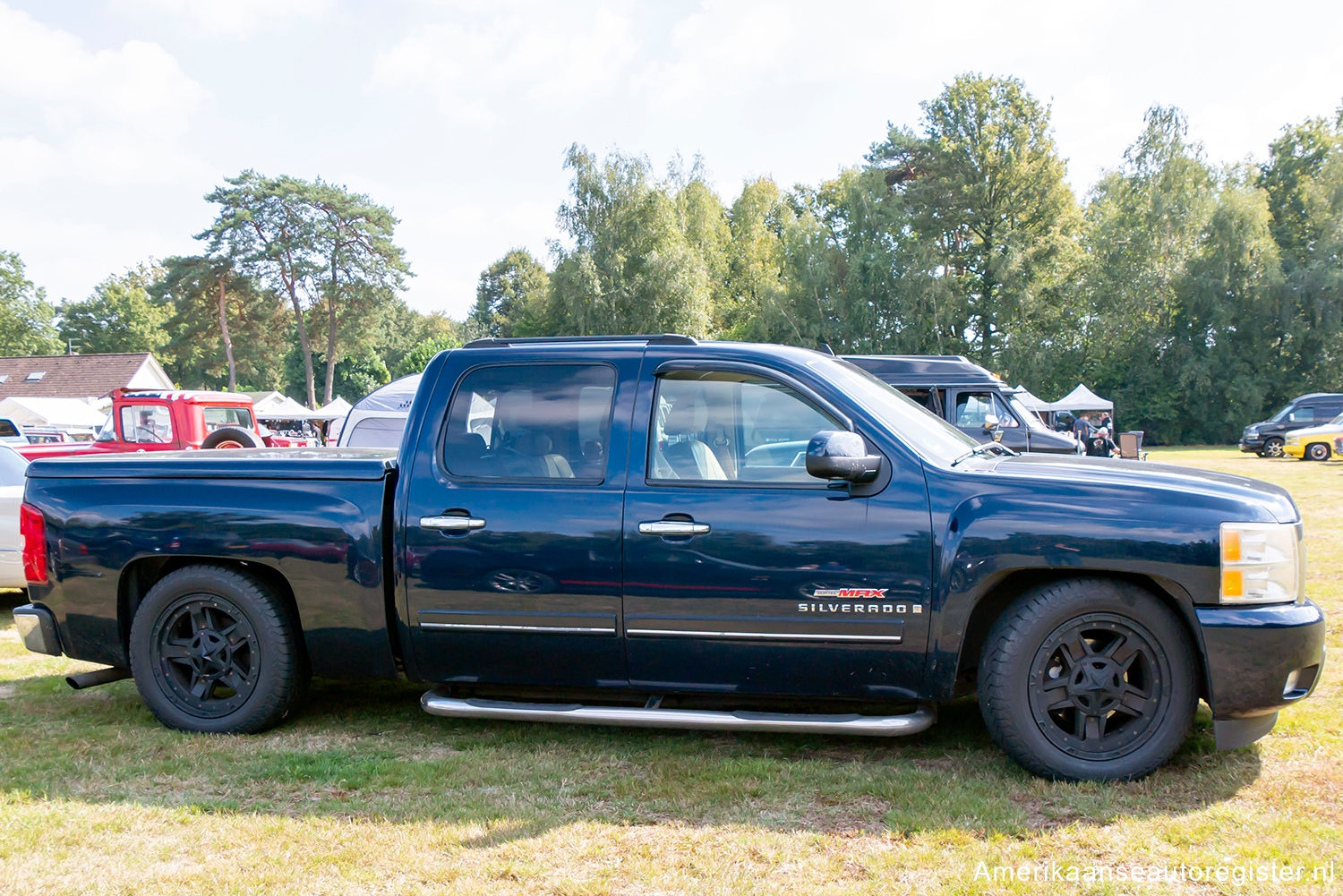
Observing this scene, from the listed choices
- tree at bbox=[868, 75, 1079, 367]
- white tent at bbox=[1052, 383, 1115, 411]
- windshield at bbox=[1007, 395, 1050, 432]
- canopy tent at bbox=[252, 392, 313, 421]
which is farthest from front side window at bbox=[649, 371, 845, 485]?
tree at bbox=[868, 75, 1079, 367]

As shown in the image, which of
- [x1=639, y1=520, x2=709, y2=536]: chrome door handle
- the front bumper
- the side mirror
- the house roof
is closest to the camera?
the front bumper

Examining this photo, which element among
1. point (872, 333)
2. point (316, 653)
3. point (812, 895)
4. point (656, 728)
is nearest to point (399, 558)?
point (316, 653)

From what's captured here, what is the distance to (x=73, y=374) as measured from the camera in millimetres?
57719

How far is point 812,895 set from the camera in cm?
297

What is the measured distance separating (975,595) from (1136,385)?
5026 cm

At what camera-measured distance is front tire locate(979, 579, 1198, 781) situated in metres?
3.71

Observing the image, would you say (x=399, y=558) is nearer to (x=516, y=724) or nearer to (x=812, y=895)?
(x=516, y=724)

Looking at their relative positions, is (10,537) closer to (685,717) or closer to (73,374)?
(685,717)

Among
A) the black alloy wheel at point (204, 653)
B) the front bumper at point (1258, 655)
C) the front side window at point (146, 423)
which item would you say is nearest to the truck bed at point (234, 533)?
the black alloy wheel at point (204, 653)

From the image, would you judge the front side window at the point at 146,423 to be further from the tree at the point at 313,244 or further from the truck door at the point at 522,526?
the tree at the point at 313,244

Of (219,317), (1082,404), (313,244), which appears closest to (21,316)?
(219,317)

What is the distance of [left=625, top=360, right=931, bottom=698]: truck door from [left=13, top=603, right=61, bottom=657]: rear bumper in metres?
2.94

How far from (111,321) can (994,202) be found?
7190cm

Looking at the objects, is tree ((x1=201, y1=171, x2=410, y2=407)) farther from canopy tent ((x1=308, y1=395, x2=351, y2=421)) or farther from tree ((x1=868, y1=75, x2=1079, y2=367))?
tree ((x1=868, y1=75, x2=1079, y2=367))
